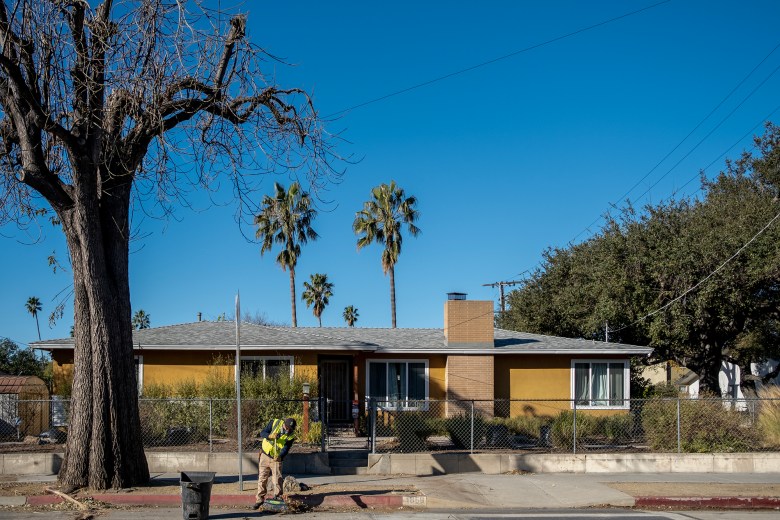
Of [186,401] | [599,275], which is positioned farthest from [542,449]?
[599,275]

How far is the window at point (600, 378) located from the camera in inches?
930

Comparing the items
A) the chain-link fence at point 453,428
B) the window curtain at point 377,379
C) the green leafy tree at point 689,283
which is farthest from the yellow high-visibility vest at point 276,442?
the green leafy tree at point 689,283

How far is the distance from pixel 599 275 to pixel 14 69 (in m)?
19.4

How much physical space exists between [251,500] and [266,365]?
9.21 meters

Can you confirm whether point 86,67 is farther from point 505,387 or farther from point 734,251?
point 734,251

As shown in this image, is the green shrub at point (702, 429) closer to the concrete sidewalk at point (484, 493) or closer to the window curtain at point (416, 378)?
the concrete sidewalk at point (484, 493)

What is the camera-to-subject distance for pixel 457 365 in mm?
23250

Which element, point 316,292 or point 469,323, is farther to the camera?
point 316,292

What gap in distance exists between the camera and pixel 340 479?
51.6ft

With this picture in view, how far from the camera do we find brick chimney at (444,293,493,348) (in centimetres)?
2338

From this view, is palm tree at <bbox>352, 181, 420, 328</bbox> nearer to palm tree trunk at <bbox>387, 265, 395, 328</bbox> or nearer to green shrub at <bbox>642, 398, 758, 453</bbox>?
palm tree trunk at <bbox>387, 265, 395, 328</bbox>

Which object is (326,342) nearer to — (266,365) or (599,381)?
(266,365)

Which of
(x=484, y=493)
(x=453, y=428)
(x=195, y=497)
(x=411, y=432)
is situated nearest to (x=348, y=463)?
(x=411, y=432)

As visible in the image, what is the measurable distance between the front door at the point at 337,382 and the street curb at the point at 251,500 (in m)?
10.7
